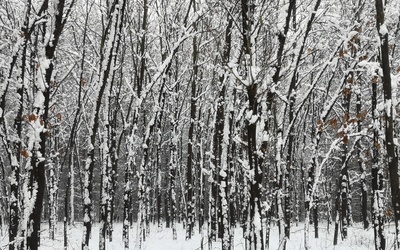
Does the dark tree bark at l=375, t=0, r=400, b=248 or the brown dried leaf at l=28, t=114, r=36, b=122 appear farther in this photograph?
the brown dried leaf at l=28, t=114, r=36, b=122

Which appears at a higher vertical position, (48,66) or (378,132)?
(48,66)

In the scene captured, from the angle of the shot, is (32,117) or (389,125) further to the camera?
(32,117)

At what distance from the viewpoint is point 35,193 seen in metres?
5.69

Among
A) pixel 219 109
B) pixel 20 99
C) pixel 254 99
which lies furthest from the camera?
pixel 219 109

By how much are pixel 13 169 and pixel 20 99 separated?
160 centimetres

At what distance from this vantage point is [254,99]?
479 centimetres

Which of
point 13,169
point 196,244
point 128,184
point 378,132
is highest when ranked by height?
point 378,132

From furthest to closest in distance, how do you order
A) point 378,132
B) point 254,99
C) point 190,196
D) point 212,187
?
point 190,196, point 212,187, point 378,132, point 254,99

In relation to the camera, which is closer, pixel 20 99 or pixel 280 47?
pixel 280 47

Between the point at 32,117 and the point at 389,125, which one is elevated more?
the point at 32,117

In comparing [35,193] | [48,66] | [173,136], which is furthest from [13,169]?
[173,136]

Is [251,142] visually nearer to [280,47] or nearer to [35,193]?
[280,47]

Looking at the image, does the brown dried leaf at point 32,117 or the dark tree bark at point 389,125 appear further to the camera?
the brown dried leaf at point 32,117

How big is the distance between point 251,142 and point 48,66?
3.38m
